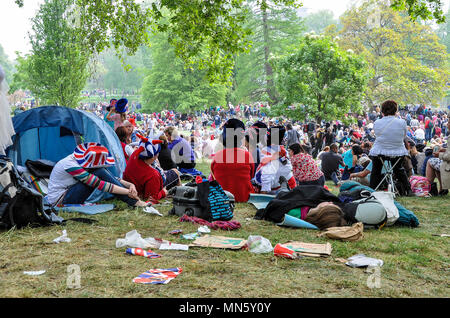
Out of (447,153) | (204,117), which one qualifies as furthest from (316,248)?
(204,117)

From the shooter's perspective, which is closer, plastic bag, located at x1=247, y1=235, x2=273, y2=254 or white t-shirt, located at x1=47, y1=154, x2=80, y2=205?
plastic bag, located at x1=247, y1=235, x2=273, y2=254

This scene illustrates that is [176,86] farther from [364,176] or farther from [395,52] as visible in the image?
[364,176]

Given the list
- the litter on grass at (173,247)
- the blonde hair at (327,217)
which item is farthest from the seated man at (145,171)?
the blonde hair at (327,217)

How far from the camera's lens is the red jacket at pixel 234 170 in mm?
6746

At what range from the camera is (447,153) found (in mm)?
7766

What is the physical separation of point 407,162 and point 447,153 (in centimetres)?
112

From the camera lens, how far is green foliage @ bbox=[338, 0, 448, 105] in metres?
35.2

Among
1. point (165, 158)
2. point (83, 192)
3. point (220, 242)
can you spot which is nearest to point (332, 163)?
point (165, 158)

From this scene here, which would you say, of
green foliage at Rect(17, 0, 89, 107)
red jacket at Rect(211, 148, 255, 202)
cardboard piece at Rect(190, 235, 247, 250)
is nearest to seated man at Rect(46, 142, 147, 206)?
red jacket at Rect(211, 148, 255, 202)

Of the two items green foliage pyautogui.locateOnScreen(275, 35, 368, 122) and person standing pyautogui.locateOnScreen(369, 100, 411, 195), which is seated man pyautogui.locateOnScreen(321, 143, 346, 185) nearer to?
person standing pyautogui.locateOnScreen(369, 100, 411, 195)

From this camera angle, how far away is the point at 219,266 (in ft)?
11.9

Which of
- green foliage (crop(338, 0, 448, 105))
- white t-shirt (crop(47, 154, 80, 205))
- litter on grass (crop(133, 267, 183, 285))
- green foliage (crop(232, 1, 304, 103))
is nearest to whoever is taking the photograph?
litter on grass (crop(133, 267, 183, 285))

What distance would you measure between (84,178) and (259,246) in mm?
2840

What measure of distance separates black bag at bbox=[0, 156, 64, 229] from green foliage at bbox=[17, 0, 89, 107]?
1747 centimetres
